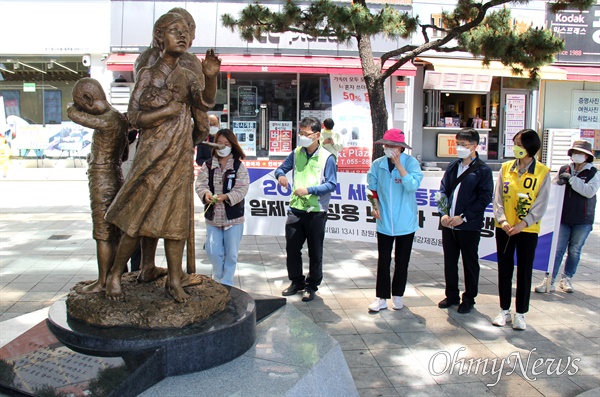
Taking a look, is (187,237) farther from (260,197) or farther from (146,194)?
(260,197)

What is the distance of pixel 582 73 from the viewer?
16.4 metres

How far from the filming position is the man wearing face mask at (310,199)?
5.79 metres

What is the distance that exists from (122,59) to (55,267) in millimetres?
8062

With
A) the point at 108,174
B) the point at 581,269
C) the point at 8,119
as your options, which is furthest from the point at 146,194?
the point at 8,119

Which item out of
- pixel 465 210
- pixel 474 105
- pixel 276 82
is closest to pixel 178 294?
pixel 465 210

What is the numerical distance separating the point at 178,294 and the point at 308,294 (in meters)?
2.61

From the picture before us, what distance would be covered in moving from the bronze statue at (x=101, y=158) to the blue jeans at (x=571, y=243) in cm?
503

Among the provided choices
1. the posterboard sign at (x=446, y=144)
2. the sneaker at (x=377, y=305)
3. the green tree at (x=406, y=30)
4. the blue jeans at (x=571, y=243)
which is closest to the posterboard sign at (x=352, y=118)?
the posterboard sign at (x=446, y=144)

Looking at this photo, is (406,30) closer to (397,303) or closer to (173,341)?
(397,303)

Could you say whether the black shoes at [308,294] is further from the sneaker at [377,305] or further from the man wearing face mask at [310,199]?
the sneaker at [377,305]

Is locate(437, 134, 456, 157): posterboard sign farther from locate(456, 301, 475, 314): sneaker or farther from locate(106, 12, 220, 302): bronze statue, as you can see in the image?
locate(106, 12, 220, 302): bronze statue

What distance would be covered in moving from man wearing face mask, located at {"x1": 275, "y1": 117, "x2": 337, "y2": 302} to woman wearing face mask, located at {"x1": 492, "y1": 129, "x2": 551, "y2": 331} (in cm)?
171

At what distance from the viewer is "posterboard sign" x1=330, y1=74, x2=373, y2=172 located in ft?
48.4

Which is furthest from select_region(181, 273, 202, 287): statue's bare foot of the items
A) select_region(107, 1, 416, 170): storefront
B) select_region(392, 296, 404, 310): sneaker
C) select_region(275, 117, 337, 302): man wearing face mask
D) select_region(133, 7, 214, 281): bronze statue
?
select_region(107, 1, 416, 170): storefront
